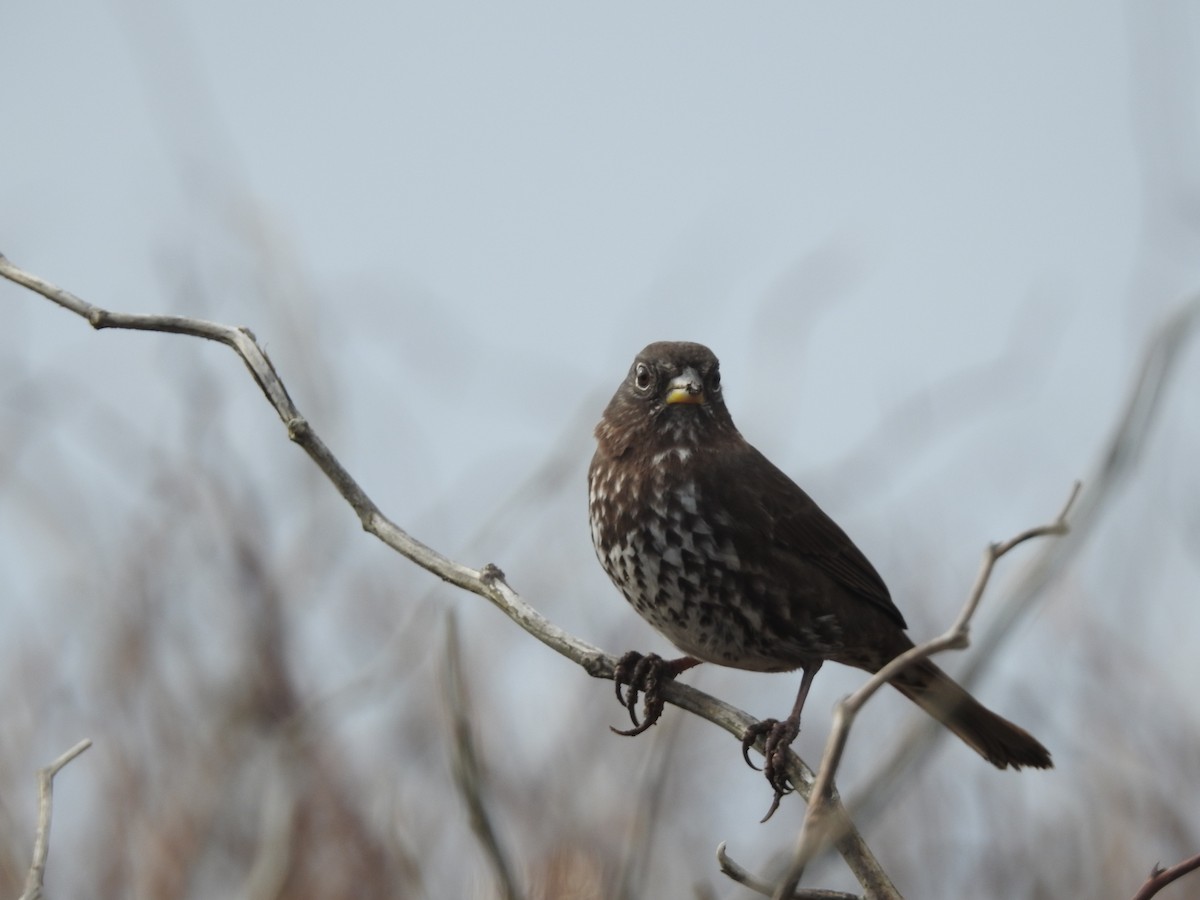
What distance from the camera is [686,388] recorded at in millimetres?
4812

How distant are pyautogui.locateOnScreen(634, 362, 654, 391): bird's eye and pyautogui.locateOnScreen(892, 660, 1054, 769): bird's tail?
4.14ft

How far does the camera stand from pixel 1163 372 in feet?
6.82

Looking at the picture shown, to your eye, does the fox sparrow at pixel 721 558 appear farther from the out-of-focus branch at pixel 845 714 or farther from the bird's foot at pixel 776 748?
the out-of-focus branch at pixel 845 714

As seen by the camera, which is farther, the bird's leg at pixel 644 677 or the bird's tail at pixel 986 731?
the bird's tail at pixel 986 731

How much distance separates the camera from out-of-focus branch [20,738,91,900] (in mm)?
2281

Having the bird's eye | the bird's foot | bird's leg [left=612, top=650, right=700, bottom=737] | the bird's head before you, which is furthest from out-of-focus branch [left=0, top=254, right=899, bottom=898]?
the bird's eye

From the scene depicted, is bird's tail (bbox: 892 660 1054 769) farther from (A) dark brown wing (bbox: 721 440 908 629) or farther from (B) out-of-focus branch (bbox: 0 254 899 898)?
(B) out-of-focus branch (bbox: 0 254 899 898)

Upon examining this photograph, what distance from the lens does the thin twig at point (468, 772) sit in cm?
215

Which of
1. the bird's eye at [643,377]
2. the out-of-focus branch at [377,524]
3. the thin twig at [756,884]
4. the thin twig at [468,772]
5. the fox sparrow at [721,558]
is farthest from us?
the bird's eye at [643,377]

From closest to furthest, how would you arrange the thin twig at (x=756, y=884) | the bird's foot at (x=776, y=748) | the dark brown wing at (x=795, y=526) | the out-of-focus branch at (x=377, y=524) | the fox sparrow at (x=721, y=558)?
the thin twig at (x=756, y=884) < the out-of-focus branch at (x=377, y=524) < the bird's foot at (x=776, y=748) < the fox sparrow at (x=721, y=558) < the dark brown wing at (x=795, y=526)

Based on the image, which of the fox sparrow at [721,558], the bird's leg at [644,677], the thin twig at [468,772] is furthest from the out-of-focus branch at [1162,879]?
the bird's leg at [644,677]

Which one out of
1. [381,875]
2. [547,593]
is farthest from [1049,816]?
[381,875]

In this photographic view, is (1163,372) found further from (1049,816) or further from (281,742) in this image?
(1049,816)

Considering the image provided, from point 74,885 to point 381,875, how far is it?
1138 millimetres
